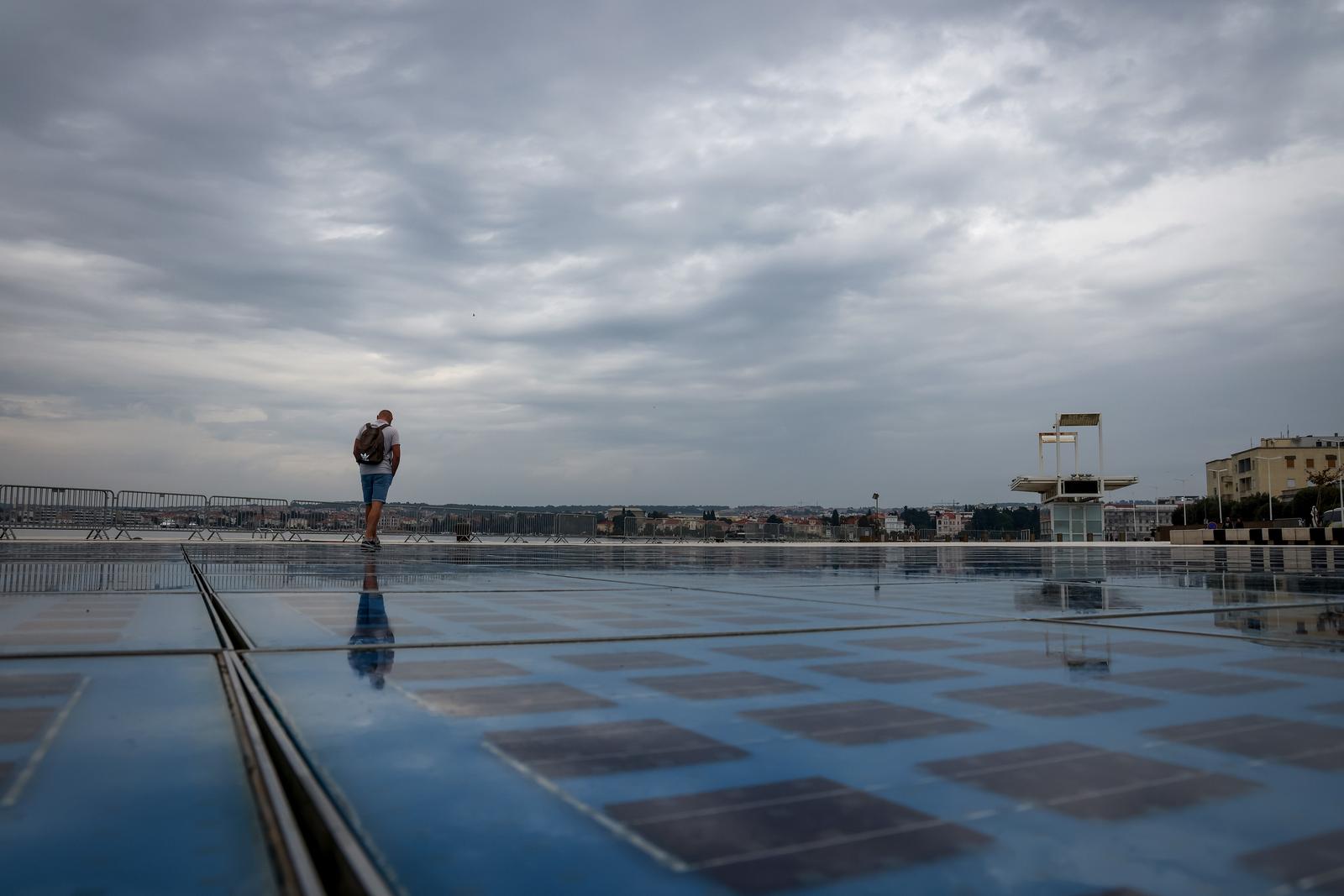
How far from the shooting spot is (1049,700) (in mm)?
3600

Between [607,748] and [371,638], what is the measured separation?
2719 mm

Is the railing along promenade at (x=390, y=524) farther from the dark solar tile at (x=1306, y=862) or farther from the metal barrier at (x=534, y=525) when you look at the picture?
the dark solar tile at (x=1306, y=862)

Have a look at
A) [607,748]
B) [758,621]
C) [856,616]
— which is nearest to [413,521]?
[856,616]

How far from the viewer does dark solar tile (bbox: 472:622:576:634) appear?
18.3 feet

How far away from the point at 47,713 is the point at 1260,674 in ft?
15.7

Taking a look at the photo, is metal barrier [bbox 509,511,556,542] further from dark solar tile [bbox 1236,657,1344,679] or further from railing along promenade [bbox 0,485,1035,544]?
dark solar tile [bbox 1236,657,1344,679]

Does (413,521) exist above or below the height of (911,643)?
above

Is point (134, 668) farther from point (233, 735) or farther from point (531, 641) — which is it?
point (531, 641)

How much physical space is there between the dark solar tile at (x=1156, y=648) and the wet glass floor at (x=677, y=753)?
45 millimetres

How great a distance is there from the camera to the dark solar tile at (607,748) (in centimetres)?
257

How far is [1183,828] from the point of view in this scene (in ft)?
6.91

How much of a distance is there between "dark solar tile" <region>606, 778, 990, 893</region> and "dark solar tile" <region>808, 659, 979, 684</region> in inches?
69.4

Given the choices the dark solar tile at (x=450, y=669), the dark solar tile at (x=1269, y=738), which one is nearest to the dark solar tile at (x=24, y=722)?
the dark solar tile at (x=450, y=669)

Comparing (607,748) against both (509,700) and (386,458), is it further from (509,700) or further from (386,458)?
(386,458)
